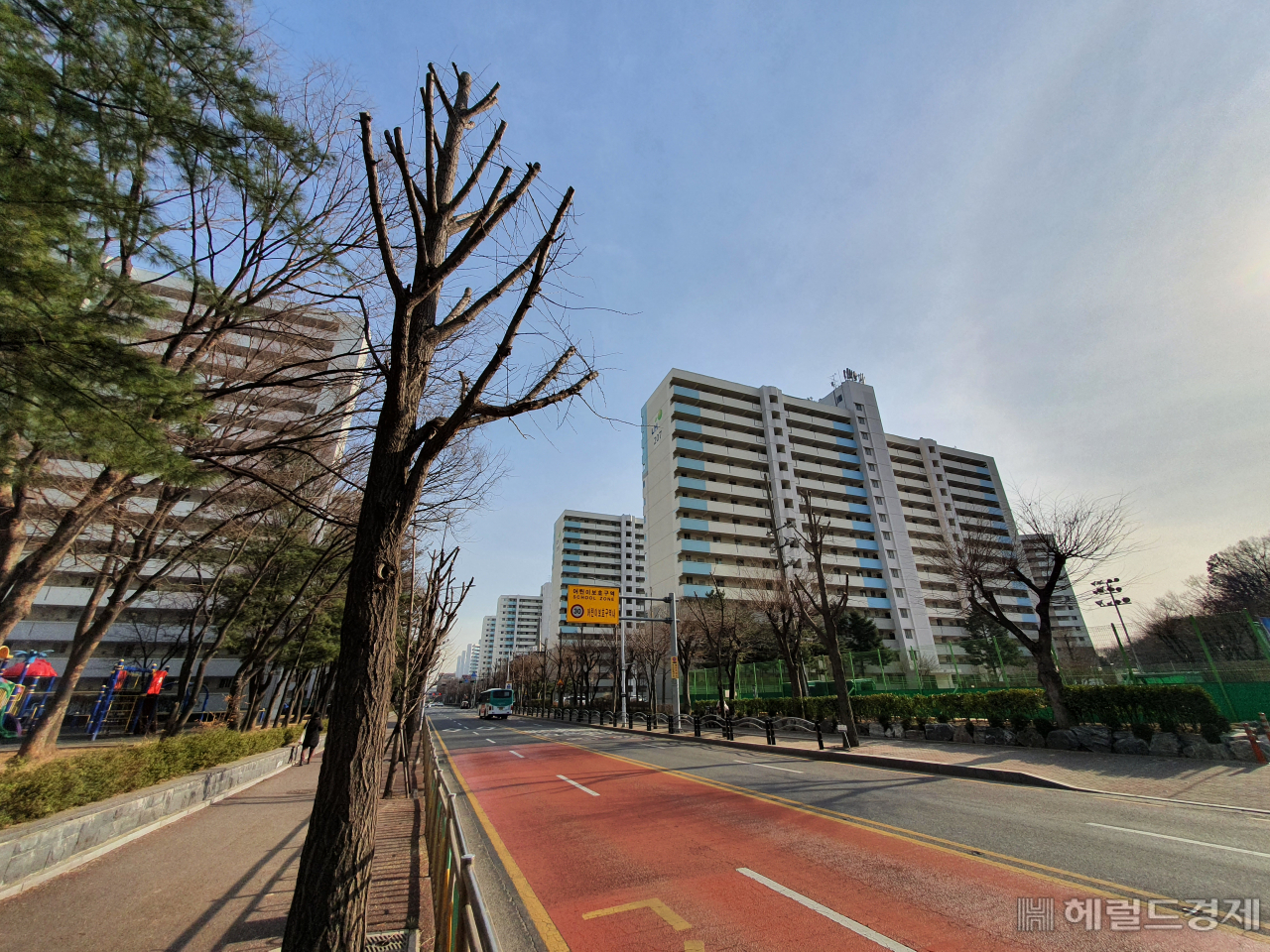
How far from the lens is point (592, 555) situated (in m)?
99.0

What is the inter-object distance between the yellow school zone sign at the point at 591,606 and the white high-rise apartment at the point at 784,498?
2500 cm

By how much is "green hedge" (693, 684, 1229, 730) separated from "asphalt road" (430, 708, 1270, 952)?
6.24 m

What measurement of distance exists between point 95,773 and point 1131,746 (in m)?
19.8

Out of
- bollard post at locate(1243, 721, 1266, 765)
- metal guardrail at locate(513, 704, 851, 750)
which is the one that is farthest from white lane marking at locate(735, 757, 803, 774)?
bollard post at locate(1243, 721, 1266, 765)

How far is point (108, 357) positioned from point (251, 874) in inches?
224

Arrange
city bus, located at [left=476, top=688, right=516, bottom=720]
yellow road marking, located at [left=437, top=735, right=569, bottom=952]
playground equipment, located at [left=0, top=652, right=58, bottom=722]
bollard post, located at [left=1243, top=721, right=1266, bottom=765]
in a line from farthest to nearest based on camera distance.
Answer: city bus, located at [left=476, top=688, right=516, bottom=720], playground equipment, located at [left=0, top=652, right=58, bottom=722], bollard post, located at [left=1243, top=721, right=1266, bottom=765], yellow road marking, located at [left=437, top=735, right=569, bottom=952]

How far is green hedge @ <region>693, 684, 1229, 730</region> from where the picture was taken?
12.2 metres

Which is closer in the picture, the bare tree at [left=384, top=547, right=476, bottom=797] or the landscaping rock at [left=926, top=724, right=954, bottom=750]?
the bare tree at [left=384, top=547, right=476, bottom=797]

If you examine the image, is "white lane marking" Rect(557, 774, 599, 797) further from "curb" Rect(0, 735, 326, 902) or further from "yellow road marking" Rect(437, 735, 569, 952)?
"curb" Rect(0, 735, 326, 902)

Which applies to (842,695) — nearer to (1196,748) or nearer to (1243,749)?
(1196,748)

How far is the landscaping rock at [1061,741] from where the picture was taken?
535 inches

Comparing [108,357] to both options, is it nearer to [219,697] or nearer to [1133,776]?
[1133,776]

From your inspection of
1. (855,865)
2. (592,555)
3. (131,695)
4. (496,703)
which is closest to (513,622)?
(592,555)

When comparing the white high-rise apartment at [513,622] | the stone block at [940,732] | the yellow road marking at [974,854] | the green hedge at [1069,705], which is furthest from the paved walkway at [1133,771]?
the white high-rise apartment at [513,622]
